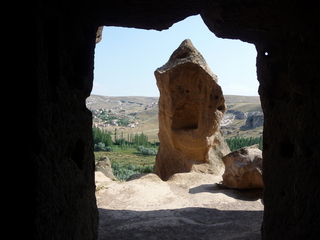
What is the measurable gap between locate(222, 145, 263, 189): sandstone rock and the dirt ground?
24cm

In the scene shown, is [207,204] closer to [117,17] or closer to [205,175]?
[205,175]

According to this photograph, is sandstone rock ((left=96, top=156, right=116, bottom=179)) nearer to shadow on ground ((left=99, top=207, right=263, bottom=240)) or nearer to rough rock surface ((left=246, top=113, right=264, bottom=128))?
shadow on ground ((left=99, top=207, right=263, bottom=240))

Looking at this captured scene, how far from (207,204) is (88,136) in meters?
Answer: 4.70

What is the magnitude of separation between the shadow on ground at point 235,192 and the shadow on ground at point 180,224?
3.52 feet

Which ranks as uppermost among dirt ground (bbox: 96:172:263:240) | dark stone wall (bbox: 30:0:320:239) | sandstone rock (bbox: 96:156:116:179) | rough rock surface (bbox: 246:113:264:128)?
dark stone wall (bbox: 30:0:320:239)

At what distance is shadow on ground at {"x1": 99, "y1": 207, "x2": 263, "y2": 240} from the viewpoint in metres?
5.04

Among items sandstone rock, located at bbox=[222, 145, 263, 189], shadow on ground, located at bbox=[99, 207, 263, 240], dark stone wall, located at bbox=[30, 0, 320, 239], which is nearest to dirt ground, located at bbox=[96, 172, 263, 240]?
shadow on ground, located at bbox=[99, 207, 263, 240]

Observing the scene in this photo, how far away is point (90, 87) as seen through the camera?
378cm

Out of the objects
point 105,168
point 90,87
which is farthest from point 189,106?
point 90,87

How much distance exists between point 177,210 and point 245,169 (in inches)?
90.6

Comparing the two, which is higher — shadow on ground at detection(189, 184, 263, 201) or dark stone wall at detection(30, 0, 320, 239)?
dark stone wall at detection(30, 0, 320, 239)

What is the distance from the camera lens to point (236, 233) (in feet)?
16.5

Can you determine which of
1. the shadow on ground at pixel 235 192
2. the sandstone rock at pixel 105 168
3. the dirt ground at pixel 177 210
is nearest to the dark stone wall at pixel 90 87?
the dirt ground at pixel 177 210

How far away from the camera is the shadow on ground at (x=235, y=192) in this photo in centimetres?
754
